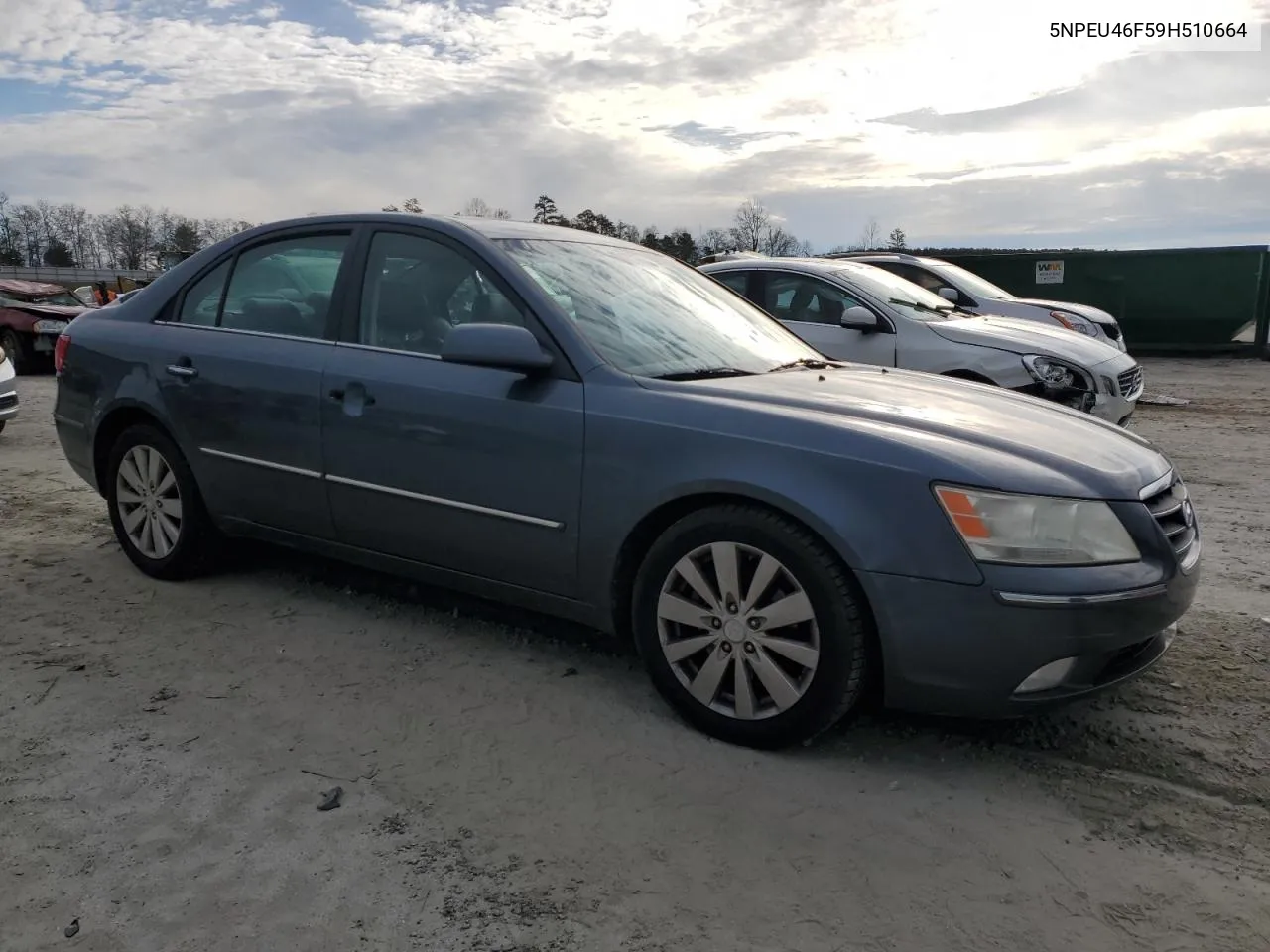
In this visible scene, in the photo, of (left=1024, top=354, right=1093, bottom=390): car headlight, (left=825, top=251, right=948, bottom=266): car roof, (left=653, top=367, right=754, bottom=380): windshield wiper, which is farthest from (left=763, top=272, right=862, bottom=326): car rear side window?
(left=653, top=367, right=754, bottom=380): windshield wiper

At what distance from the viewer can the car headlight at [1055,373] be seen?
7.16m

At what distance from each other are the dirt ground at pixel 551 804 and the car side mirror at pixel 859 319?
3.50 m

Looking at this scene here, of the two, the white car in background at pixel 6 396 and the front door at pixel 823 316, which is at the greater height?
the front door at pixel 823 316

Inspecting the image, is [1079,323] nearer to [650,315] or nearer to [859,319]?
[859,319]

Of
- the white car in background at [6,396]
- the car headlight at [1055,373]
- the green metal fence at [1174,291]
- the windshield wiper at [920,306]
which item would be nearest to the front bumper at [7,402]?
the white car in background at [6,396]

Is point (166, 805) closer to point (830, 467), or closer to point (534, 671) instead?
point (534, 671)

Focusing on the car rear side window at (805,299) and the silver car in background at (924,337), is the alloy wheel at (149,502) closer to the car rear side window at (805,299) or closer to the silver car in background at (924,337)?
the silver car in background at (924,337)

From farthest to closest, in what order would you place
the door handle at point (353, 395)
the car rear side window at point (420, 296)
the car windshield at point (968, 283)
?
the car windshield at point (968, 283) → the door handle at point (353, 395) → the car rear side window at point (420, 296)

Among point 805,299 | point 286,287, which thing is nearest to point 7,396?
point 286,287

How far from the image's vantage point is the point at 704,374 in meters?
3.52

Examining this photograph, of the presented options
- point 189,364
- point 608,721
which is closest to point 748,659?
point 608,721

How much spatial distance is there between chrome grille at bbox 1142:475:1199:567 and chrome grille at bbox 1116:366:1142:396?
15.2 feet

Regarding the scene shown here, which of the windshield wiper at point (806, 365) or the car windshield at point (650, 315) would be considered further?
the windshield wiper at point (806, 365)

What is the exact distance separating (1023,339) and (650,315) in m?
4.58
